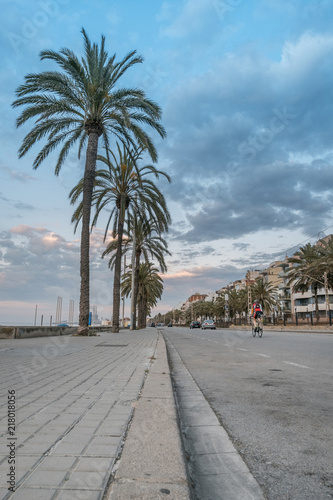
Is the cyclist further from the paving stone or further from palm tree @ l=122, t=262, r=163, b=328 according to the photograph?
palm tree @ l=122, t=262, r=163, b=328

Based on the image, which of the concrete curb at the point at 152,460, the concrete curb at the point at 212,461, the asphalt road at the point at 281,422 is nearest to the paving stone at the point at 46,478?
the concrete curb at the point at 152,460

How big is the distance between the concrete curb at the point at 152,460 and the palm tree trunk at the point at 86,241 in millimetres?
15575

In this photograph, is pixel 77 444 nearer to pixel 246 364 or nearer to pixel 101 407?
pixel 101 407

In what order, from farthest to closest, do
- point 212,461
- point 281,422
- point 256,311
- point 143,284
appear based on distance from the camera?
point 143,284 → point 256,311 → point 281,422 → point 212,461

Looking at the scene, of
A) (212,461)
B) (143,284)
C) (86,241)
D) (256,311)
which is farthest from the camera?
(143,284)

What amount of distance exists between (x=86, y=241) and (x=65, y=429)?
54.5 feet

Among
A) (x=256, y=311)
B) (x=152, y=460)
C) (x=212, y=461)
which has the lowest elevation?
(x=212, y=461)

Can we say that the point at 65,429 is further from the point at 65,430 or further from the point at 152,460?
the point at 152,460

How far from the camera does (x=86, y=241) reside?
1925cm

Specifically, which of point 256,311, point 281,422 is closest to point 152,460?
point 281,422

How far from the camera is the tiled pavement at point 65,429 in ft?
6.69

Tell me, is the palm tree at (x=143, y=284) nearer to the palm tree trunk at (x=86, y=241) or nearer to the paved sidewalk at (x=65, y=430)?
the palm tree trunk at (x=86, y=241)

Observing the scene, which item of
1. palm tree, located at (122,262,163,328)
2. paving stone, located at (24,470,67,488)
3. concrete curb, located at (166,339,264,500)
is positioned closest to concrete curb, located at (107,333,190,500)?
concrete curb, located at (166,339,264,500)

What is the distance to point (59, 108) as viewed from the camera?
61.9 ft
